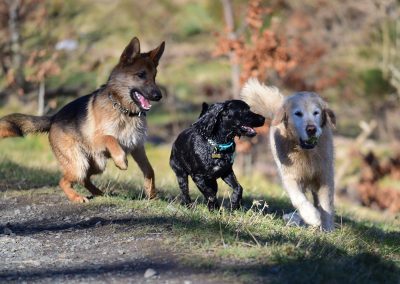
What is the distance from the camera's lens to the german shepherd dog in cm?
755

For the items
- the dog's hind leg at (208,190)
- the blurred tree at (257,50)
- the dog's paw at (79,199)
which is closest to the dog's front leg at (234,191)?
the dog's hind leg at (208,190)

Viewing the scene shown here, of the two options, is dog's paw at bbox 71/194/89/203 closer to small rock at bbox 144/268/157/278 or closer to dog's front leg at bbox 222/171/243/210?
dog's front leg at bbox 222/171/243/210

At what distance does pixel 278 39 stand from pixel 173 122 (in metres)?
4.89

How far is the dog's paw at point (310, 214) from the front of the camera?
7059 millimetres

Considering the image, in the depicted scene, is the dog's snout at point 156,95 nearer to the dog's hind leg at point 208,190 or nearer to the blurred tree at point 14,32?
the dog's hind leg at point 208,190

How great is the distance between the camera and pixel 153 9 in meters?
24.3

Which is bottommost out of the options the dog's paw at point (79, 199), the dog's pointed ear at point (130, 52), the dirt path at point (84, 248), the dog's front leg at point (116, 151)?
the dog's paw at point (79, 199)

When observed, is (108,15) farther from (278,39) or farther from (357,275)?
(357,275)

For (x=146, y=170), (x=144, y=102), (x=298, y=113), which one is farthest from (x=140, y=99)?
(x=298, y=113)

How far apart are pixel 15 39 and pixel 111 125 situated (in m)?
12.6

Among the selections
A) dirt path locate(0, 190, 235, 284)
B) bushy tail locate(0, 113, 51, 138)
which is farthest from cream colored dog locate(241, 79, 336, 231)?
bushy tail locate(0, 113, 51, 138)

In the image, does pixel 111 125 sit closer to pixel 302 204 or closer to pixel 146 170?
pixel 146 170

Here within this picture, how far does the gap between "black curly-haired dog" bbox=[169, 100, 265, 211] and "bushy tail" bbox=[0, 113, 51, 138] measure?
7.40 feet

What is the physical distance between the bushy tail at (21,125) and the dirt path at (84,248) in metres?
1.14
